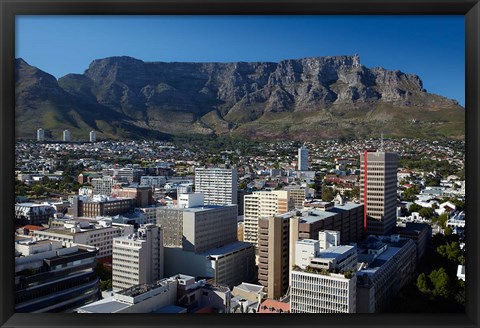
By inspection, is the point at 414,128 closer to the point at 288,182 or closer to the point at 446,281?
the point at 288,182

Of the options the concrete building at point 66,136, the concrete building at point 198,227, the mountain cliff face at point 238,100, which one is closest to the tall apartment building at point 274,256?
the concrete building at point 198,227

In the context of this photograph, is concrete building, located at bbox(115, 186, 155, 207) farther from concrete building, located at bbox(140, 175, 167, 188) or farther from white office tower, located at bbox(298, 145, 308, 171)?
white office tower, located at bbox(298, 145, 308, 171)

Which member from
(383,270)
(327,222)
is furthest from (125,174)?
(383,270)

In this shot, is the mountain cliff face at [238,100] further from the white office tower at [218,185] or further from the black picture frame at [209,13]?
the black picture frame at [209,13]

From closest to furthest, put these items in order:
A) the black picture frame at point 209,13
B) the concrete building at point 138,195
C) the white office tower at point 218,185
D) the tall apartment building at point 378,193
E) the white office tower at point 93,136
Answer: the black picture frame at point 209,13 < the tall apartment building at point 378,193 < the concrete building at point 138,195 < the white office tower at point 218,185 < the white office tower at point 93,136

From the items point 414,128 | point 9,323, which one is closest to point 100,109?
point 414,128

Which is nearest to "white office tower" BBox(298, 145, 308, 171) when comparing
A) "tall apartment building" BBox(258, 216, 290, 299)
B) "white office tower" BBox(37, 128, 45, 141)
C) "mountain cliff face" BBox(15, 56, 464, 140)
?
"mountain cliff face" BBox(15, 56, 464, 140)
